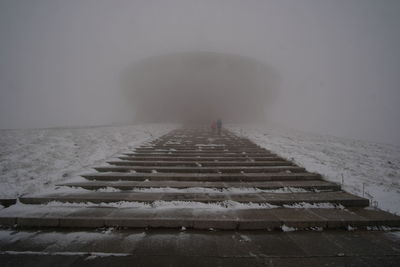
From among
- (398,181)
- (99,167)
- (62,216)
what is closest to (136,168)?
(99,167)

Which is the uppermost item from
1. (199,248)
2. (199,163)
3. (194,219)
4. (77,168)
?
(199,163)

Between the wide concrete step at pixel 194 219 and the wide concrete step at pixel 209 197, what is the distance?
31 cm

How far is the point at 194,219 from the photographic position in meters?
2.27

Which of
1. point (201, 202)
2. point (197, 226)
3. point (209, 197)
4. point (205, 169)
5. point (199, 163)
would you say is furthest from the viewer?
point (199, 163)

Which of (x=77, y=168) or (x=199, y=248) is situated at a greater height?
(x=77, y=168)

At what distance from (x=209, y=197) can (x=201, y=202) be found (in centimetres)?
20

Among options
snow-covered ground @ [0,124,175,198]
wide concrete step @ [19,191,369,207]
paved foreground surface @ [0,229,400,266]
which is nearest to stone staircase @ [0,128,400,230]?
wide concrete step @ [19,191,369,207]

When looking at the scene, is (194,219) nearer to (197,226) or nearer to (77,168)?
(197,226)

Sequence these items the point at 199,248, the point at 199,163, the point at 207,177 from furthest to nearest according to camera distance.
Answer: the point at 199,163 < the point at 207,177 < the point at 199,248

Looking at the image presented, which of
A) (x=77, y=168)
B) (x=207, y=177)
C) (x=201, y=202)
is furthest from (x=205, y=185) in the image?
(x=77, y=168)

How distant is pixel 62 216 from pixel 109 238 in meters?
0.81

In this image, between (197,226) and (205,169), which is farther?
(205,169)

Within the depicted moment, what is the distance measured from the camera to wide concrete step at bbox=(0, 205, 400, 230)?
2.24 metres

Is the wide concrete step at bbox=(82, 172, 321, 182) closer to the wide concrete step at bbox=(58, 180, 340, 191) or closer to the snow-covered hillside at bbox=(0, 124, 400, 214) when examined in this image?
the wide concrete step at bbox=(58, 180, 340, 191)
